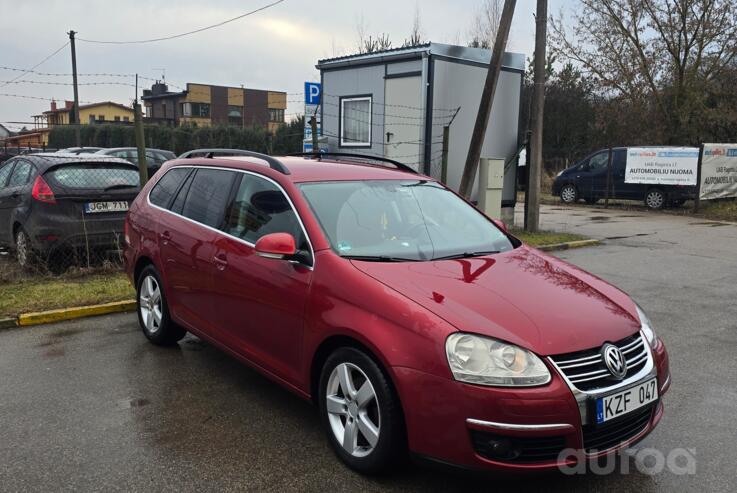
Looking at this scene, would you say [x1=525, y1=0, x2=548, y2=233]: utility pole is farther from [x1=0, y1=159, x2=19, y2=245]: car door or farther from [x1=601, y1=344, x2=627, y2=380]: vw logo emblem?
[x1=601, y1=344, x2=627, y2=380]: vw logo emblem

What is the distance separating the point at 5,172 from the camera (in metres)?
8.45

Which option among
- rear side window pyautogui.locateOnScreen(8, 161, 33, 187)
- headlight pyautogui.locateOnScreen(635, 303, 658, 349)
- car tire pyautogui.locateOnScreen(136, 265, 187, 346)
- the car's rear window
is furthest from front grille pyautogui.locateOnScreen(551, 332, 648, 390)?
rear side window pyautogui.locateOnScreen(8, 161, 33, 187)

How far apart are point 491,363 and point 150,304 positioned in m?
3.47

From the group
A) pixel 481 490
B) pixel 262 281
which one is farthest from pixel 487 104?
pixel 481 490

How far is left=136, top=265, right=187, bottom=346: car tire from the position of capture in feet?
16.5

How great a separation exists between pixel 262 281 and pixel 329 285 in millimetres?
613

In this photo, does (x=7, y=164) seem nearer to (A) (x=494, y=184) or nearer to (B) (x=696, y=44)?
(A) (x=494, y=184)

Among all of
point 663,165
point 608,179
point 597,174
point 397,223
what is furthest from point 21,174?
point 597,174

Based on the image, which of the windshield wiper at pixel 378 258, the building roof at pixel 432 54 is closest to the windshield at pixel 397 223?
the windshield wiper at pixel 378 258

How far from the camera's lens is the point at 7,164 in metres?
8.57

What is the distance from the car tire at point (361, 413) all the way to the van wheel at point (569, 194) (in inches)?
741

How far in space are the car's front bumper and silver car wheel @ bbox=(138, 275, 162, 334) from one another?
302cm

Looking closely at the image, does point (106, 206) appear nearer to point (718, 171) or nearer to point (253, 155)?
point (253, 155)

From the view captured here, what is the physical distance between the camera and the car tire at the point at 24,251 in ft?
24.3
